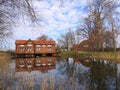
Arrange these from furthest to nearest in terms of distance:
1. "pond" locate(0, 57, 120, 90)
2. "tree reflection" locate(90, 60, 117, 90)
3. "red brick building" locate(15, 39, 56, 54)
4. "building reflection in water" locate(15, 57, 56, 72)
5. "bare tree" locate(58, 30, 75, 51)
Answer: "bare tree" locate(58, 30, 75, 51), "red brick building" locate(15, 39, 56, 54), "building reflection in water" locate(15, 57, 56, 72), "tree reflection" locate(90, 60, 117, 90), "pond" locate(0, 57, 120, 90)

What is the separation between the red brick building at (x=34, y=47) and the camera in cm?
5334

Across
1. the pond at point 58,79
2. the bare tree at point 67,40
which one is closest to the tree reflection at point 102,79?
the pond at point 58,79

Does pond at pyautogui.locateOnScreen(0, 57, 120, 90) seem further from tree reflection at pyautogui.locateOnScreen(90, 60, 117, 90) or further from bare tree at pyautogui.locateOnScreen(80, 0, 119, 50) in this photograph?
bare tree at pyautogui.locateOnScreen(80, 0, 119, 50)

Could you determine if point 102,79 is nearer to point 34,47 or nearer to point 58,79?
point 58,79

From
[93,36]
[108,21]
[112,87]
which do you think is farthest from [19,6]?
[93,36]

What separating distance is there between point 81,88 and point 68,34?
56877 millimetres

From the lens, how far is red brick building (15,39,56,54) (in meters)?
53.3

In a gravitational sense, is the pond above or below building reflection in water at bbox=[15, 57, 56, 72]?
above

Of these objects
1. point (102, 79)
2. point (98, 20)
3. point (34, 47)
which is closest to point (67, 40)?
point (34, 47)

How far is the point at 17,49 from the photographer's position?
52.9m

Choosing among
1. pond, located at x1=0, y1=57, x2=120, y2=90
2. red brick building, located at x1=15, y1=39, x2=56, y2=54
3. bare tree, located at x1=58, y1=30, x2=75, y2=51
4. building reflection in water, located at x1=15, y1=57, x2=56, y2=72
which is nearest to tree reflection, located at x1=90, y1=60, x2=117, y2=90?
pond, located at x1=0, y1=57, x2=120, y2=90

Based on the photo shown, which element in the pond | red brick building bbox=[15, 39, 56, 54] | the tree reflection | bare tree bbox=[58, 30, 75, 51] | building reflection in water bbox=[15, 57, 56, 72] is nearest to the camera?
the pond

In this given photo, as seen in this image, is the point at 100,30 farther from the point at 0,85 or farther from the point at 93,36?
the point at 0,85

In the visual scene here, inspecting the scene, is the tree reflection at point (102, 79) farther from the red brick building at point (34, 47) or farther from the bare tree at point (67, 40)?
the bare tree at point (67, 40)
